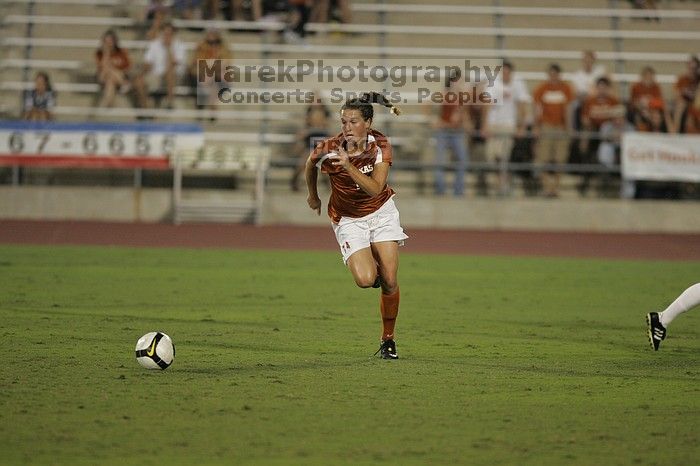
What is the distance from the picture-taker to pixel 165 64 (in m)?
23.9

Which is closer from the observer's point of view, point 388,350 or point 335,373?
point 335,373

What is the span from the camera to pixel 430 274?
52.4ft

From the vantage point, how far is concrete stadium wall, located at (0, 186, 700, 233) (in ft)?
72.9

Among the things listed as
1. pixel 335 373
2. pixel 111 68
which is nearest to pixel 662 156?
pixel 111 68

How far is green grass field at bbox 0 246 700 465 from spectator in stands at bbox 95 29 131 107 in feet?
29.2

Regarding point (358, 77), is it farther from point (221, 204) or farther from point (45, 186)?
point (45, 186)

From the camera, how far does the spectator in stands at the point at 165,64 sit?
23.8m

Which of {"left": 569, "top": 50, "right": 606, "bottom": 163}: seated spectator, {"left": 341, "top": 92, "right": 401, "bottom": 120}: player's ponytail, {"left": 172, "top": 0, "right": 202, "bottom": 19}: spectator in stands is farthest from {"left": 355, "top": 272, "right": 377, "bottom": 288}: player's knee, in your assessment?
{"left": 172, "top": 0, "right": 202, "bottom": 19}: spectator in stands

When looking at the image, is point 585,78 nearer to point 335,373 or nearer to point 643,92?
point 643,92

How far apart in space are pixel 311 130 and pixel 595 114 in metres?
5.41

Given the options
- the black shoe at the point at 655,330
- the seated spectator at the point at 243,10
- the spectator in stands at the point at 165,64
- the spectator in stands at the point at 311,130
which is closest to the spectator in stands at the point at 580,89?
the spectator in stands at the point at 311,130

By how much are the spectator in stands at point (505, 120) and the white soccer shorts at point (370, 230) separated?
13.5 meters

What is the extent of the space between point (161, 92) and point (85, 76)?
6.05ft

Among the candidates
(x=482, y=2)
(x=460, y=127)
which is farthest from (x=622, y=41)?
(x=460, y=127)
